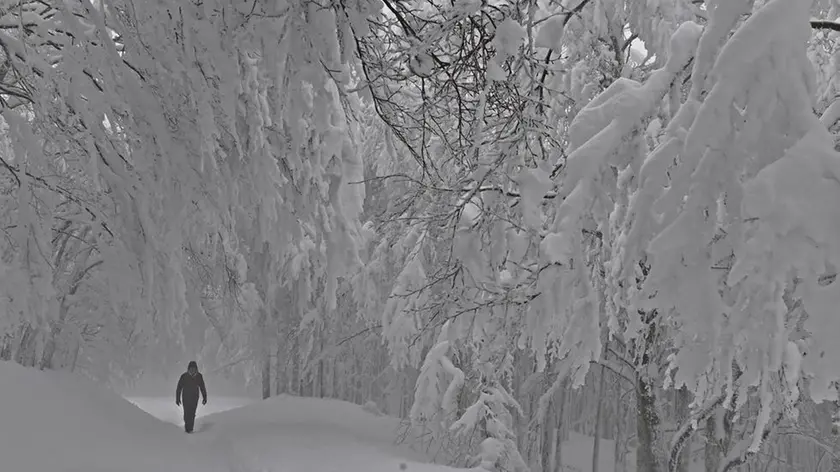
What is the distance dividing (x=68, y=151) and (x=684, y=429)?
7570mm

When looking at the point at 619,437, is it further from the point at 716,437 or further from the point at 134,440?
the point at 134,440

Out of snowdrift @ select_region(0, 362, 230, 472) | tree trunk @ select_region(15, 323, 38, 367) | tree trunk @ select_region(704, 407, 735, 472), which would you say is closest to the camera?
snowdrift @ select_region(0, 362, 230, 472)

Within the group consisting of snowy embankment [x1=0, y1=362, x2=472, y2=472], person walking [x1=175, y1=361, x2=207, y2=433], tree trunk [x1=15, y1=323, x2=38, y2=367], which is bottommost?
snowy embankment [x1=0, y1=362, x2=472, y2=472]

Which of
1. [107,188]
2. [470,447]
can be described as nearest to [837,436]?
[470,447]

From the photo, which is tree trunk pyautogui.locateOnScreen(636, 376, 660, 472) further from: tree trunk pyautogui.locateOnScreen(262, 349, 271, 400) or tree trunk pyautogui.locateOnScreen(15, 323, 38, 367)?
tree trunk pyautogui.locateOnScreen(262, 349, 271, 400)

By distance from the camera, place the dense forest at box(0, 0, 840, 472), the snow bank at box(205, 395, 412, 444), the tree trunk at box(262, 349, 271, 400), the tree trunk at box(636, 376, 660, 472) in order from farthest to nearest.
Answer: the tree trunk at box(262, 349, 271, 400) → the snow bank at box(205, 395, 412, 444) → the tree trunk at box(636, 376, 660, 472) → the dense forest at box(0, 0, 840, 472)

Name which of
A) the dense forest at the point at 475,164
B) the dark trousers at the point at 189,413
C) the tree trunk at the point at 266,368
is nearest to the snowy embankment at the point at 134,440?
the dark trousers at the point at 189,413

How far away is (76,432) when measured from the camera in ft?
24.3

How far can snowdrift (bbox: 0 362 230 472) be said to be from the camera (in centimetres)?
643

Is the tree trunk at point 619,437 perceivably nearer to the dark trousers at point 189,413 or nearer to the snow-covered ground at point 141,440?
the snow-covered ground at point 141,440

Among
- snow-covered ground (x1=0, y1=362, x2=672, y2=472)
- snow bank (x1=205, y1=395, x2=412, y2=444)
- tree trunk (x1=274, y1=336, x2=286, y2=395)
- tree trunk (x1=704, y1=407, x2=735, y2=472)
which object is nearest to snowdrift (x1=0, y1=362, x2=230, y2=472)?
snow-covered ground (x1=0, y1=362, x2=672, y2=472)

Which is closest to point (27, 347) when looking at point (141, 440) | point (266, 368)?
point (141, 440)

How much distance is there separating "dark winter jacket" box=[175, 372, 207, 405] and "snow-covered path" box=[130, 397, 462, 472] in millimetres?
642

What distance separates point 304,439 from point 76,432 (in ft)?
15.2
